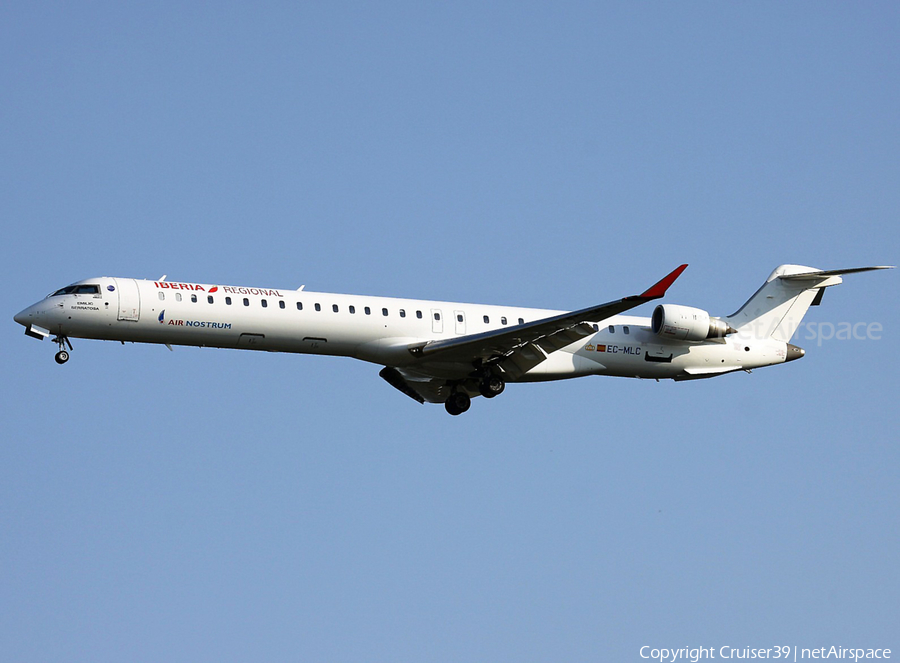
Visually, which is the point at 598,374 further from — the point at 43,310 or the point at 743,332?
the point at 43,310

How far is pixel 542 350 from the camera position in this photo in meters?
30.3

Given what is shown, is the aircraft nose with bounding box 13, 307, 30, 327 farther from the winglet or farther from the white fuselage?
the winglet

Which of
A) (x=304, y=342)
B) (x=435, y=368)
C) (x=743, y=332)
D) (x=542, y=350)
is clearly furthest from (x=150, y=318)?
(x=743, y=332)

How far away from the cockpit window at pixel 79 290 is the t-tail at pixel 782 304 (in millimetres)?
16599

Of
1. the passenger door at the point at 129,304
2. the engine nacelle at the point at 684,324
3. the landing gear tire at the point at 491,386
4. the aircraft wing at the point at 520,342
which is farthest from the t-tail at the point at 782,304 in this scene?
the passenger door at the point at 129,304

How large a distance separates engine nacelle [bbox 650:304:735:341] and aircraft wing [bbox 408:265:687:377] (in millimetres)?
3153

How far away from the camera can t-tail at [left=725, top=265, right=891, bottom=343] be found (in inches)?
1352

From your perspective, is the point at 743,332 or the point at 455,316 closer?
the point at 455,316

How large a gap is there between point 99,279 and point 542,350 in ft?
34.2

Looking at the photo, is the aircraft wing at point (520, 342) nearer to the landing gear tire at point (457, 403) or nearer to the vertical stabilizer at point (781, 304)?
the landing gear tire at point (457, 403)

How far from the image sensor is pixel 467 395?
3281 cm

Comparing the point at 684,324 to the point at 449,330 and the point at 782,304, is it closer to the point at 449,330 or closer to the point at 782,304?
the point at 782,304

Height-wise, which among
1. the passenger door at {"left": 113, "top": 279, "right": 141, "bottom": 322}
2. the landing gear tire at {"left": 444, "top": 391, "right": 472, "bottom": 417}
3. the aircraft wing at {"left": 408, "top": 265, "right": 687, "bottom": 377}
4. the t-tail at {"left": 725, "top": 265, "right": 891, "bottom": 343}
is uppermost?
the t-tail at {"left": 725, "top": 265, "right": 891, "bottom": 343}

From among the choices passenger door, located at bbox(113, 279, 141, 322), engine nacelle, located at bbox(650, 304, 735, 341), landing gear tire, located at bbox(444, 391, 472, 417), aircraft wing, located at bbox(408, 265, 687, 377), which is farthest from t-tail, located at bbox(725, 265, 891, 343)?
passenger door, located at bbox(113, 279, 141, 322)
